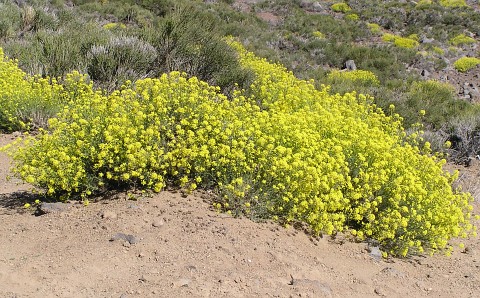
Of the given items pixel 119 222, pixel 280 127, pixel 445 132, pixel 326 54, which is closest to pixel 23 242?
pixel 119 222

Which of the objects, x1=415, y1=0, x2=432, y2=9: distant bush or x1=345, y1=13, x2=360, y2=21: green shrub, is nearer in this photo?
x1=345, y1=13, x2=360, y2=21: green shrub

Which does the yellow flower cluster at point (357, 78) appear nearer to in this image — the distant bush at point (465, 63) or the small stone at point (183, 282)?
the distant bush at point (465, 63)

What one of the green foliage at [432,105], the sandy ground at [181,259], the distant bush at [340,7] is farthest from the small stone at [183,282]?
the distant bush at [340,7]

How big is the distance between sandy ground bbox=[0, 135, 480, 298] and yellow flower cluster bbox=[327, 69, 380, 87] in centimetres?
1095

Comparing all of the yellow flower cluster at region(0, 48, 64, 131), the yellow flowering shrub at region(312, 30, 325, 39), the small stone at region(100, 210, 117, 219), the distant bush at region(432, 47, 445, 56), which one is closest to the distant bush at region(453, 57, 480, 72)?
the distant bush at region(432, 47, 445, 56)

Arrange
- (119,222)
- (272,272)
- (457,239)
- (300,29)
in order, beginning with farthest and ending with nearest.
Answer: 1. (300,29)
2. (457,239)
3. (119,222)
4. (272,272)

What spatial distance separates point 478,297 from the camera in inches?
196

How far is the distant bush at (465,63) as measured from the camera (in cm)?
2097

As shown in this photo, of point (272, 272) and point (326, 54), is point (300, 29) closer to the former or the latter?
point (326, 54)

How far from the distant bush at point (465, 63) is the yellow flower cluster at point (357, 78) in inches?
205

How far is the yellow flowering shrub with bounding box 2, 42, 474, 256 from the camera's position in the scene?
5.03 m

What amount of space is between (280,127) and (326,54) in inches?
636

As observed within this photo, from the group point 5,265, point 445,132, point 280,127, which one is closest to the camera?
point 5,265

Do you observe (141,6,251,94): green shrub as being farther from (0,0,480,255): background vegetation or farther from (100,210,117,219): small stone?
(100,210,117,219): small stone
